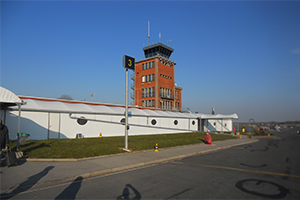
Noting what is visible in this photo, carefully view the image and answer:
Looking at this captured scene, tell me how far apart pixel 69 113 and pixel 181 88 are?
4298 cm

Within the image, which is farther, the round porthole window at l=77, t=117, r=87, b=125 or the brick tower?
the brick tower

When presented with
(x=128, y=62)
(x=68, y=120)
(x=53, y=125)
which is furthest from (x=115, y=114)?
(x=128, y=62)

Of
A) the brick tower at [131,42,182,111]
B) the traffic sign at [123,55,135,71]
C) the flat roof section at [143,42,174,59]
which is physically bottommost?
the traffic sign at [123,55,135,71]

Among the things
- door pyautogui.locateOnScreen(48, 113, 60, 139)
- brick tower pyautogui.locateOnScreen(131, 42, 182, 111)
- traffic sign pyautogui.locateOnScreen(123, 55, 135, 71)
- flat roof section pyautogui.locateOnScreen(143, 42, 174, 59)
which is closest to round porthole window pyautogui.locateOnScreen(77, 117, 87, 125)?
door pyautogui.locateOnScreen(48, 113, 60, 139)

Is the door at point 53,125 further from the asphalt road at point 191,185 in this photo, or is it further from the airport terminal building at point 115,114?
the asphalt road at point 191,185

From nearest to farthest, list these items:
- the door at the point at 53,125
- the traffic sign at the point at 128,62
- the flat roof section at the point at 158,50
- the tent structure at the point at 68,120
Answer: the traffic sign at the point at 128,62 → the tent structure at the point at 68,120 → the door at the point at 53,125 → the flat roof section at the point at 158,50

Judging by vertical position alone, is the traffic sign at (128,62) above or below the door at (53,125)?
above

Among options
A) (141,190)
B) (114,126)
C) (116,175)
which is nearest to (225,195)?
(141,190)

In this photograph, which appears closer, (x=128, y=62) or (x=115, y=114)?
(x=128, y=62)

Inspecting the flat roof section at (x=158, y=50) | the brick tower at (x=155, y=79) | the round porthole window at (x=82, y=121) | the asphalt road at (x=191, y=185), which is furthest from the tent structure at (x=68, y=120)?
the flat roof section at (x=158, y=50)

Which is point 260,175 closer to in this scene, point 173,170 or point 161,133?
point 173,170

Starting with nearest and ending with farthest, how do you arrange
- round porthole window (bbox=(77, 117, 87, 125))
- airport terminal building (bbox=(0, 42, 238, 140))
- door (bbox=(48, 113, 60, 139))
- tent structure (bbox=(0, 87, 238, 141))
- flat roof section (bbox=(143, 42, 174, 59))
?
tent structure (bbox=(0, 87, 238, 141))
airport terminal building (bbox=(0, 42, 238, 140))
door (bbox=(48, 113, 60, 139))
round porthole window (bbox=(77, 117, 87, 125))
flat roof section (bbox=(143, 42, 174, 59))

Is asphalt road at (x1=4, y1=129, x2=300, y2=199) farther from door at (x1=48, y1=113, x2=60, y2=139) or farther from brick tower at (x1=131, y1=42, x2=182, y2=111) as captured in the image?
brick tower at (x1=131, y1=42, x2=182, y2=111)

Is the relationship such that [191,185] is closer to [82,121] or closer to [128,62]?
[128,62]
